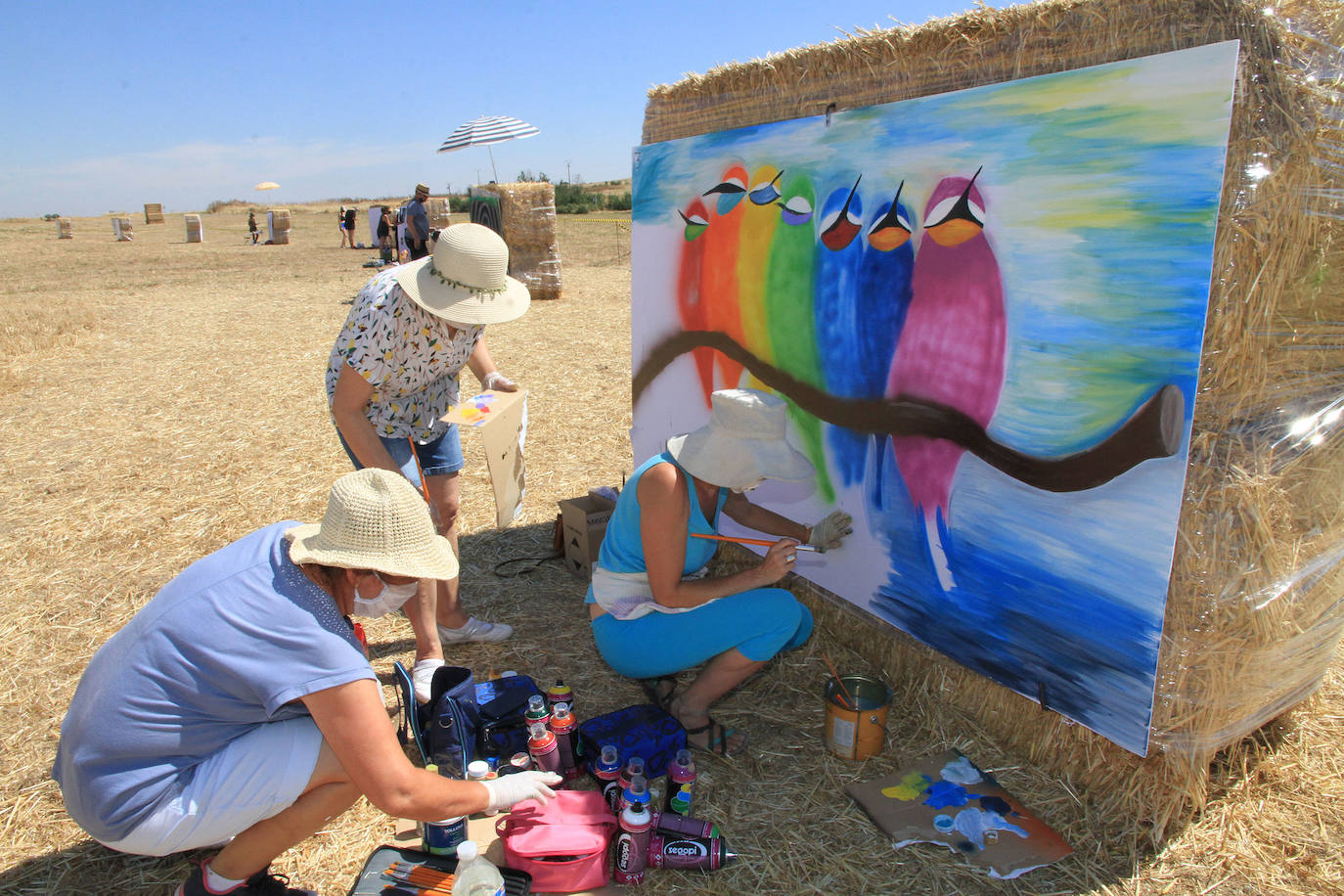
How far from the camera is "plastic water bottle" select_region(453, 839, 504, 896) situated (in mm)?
2084

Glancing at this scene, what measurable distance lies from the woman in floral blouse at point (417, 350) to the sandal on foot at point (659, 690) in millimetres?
846

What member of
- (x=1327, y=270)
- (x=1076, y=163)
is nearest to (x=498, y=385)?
(x=1076, y=163)

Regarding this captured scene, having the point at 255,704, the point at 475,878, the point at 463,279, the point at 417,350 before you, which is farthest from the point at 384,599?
the point at 463,279

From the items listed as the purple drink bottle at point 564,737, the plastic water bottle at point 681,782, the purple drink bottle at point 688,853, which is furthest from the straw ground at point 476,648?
the purple drink bottle at point 564,737

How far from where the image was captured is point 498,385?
389 centimetres

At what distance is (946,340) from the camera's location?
2873 millimetres

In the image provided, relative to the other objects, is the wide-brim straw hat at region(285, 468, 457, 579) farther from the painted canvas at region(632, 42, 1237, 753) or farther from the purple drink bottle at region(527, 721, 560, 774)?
the painted canvas at region(632, 42, 1237, 753)

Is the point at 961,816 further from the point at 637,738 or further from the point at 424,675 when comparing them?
the point at 424,675

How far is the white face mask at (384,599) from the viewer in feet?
6.89

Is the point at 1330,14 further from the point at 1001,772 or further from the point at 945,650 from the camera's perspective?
the point at 1001,772

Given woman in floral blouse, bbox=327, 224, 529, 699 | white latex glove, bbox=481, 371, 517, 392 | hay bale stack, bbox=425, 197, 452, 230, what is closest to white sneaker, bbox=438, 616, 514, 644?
woman in floral blouse, bbox=327, 224, 529, 699

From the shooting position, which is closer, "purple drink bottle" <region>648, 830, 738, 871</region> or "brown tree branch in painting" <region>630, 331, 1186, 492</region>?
"brown tree branch in painting" <region>630, 331, 1186, 492</region>

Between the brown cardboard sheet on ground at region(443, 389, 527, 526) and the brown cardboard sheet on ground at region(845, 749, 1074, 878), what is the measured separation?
208cm

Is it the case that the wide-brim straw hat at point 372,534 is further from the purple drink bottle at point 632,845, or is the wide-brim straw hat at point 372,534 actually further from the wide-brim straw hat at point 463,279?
the wide-brim straw hat at point 463,279
